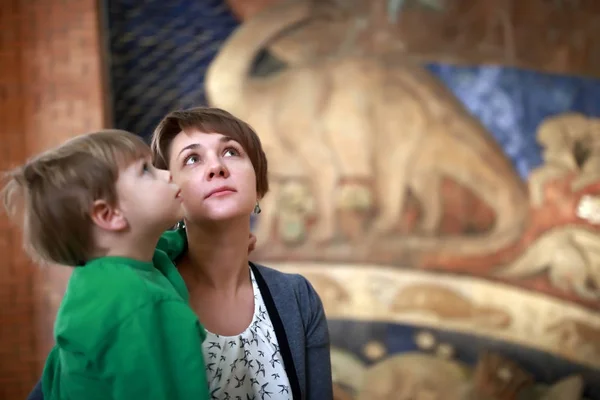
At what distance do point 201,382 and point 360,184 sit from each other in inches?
125

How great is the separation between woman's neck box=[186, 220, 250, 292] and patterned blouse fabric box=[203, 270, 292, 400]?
128 mm

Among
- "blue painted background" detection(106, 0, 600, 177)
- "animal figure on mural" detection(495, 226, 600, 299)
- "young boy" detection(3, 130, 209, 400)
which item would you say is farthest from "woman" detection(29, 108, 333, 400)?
"animal figure on mural" detection(495, 226, 600, 299)

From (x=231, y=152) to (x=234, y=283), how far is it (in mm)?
304

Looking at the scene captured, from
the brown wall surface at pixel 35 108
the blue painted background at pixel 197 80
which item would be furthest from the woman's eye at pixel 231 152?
the blue painted background at pixel 197 80

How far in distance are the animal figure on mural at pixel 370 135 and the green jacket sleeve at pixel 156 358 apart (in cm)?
304

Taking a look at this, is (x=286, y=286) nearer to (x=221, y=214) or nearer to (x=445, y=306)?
(x=221, y=214)

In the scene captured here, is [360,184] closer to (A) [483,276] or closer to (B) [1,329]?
(A) [483,276]

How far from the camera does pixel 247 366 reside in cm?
135

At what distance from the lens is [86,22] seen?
3.82 meters

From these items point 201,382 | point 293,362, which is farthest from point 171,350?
point 293,362

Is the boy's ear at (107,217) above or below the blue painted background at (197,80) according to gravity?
below

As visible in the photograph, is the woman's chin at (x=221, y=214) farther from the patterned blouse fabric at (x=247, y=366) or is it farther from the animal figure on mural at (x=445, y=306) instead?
the animal figure on mural at (x=445, y=306)

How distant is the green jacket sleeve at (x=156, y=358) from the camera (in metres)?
1.01

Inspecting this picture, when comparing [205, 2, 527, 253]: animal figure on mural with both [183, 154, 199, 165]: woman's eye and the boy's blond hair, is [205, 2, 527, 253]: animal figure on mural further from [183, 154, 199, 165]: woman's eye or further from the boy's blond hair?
the boy's blond hair
